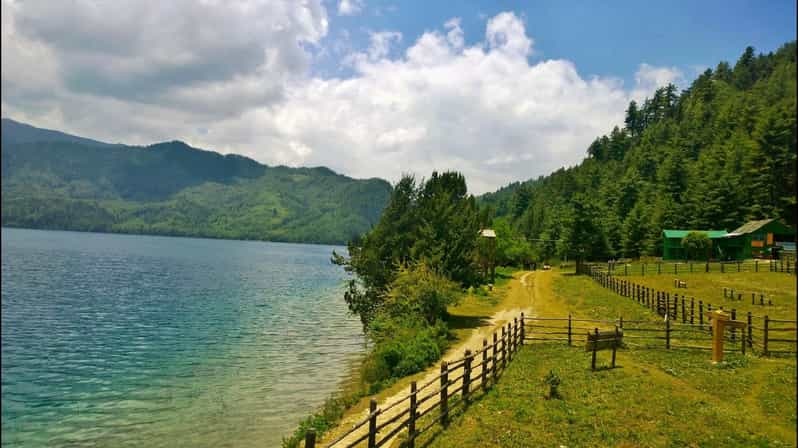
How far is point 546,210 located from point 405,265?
119m

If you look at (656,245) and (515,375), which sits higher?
(656,245)

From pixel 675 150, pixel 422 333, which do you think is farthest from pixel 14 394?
pixel 675 150

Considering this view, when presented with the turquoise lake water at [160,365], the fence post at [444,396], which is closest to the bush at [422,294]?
the turquoise lake water at [160,365]

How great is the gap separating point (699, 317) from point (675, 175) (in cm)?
9203

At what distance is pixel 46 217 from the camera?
335 ft

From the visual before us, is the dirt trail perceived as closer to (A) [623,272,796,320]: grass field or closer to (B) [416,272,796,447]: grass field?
(B) [416,272,796,447]: grass field

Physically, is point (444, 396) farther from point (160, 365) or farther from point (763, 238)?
point (763, 238)

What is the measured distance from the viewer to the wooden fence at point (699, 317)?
2188 cm

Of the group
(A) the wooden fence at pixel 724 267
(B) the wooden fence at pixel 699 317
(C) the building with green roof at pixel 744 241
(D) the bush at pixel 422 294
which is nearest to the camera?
(B) the wooden fence at pixel 699 317

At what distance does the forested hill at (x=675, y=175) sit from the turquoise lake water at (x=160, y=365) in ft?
72.5

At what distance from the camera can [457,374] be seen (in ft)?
74.6

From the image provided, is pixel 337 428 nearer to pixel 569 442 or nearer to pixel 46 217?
pixel 569 442

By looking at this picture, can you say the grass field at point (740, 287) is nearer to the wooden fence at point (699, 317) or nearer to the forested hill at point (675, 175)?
the wooden fence at point (699, 317)

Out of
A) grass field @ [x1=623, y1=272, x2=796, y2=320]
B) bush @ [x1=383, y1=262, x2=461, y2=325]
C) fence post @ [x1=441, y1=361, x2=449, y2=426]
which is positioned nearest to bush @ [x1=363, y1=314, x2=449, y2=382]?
bush @ [x1=383, y1=262, x2=461, y2=325]
